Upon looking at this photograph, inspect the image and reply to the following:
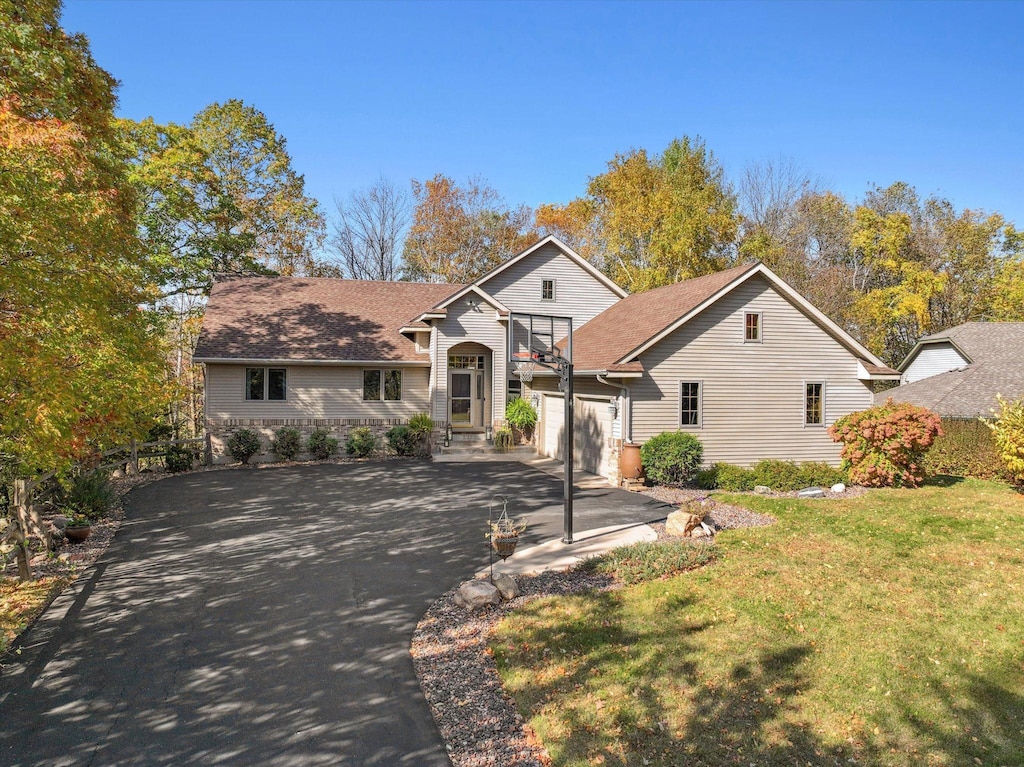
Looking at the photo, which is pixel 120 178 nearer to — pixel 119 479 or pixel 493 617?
pixel 119 479

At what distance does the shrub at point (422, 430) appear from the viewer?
22.1 meters

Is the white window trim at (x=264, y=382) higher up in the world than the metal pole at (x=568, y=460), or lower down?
higher up

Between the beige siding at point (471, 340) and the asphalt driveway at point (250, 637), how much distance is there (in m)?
8.69

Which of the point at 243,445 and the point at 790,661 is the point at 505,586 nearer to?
the point at 790,661

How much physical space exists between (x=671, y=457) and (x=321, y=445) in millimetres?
12438

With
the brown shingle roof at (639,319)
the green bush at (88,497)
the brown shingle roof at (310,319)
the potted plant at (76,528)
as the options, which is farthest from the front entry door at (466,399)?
the potted plant at (76,528)

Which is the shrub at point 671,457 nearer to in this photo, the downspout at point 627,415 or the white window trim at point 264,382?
the downspout at point 627,415

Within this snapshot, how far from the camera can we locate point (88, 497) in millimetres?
12391

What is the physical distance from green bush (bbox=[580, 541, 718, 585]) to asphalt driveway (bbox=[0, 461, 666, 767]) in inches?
75.1

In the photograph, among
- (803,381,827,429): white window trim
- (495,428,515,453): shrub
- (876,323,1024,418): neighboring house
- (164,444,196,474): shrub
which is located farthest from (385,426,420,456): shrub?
(876,323,1024,418): neighboring house

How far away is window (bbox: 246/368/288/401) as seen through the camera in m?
21.7

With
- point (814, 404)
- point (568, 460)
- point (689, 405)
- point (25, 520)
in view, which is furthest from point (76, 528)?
point (814, 404)

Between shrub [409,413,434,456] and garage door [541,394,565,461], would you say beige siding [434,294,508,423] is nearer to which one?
shrub [409,413,434,456]

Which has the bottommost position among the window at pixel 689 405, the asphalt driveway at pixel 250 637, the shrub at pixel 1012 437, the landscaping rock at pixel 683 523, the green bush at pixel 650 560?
the asphalt driveway at pixel 250 637
